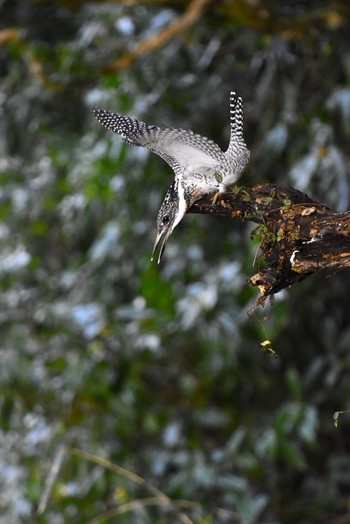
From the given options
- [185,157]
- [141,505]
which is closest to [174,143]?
[185,157]

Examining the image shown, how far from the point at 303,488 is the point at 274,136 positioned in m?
1.04

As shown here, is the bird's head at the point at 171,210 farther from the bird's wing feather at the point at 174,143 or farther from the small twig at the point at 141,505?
the small twig at the point at 141,505

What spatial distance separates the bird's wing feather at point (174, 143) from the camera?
158 centimetres

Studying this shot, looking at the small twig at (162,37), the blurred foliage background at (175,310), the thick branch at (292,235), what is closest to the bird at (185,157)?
the thick branch at (292,235)

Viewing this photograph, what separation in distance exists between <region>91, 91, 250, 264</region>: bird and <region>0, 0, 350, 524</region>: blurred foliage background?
2.48ft

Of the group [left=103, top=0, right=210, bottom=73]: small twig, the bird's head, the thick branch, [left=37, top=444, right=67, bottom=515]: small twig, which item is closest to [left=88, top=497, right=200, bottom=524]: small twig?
[left=37, top=444, right=67, bottom=515]: small twig

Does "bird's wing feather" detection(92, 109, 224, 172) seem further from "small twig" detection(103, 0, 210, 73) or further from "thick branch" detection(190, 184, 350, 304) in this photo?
"small twig" detection(103, 0, 210, 73)

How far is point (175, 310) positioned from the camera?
2568 millimetres

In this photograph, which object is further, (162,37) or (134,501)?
(162,37)

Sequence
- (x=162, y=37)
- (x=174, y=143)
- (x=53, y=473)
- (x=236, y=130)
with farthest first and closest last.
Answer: (x=162, y=37) → (x=53, y=473) → (x=236, y=130) → (x=174, y=143)

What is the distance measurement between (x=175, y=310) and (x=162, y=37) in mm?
754

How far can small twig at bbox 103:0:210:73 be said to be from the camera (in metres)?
2.60

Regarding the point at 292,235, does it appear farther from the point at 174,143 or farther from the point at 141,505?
the point at 141,505

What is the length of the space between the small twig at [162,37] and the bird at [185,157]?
1010 mm
